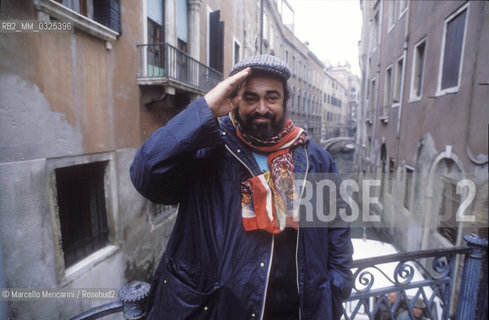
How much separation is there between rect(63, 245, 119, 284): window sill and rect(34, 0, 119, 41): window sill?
9.45ft

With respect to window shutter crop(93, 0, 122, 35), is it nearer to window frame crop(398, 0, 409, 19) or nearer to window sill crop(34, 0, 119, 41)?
window sill crop(34, 0, 119, 41)

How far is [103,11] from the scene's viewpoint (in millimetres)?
3410

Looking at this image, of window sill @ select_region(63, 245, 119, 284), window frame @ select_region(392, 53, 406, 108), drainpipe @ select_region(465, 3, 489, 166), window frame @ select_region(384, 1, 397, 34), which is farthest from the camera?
window frame @ select_region(384, 1, 397, 34)

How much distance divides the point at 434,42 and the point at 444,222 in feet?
11.8

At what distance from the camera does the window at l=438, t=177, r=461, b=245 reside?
4.43 meters

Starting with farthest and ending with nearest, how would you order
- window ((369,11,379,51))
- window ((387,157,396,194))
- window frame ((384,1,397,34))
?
window ((369,11,379,51)) → window frame ((384,1,397,34)) → window ((387,157,396,194))

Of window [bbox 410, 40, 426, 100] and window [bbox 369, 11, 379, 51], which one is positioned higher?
window [bbox 369, 11, 379, 51]

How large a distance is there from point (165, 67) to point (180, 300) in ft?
12.5

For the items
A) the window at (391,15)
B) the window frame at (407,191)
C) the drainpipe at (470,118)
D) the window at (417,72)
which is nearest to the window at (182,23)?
Result: the drainpipe at (470,118)

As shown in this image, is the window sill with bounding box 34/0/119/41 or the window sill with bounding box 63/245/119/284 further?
the window sill with bounding box 63/245/119/284

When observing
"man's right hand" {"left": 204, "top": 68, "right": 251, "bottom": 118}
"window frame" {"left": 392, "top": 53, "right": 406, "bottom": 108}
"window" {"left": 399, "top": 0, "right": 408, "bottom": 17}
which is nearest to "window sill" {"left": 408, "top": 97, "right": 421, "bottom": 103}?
"window frame" {"left": 392, "top": 53, "right": 406, "bottom": 108}

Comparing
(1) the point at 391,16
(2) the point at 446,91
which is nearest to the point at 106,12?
(2) the point at 446,91

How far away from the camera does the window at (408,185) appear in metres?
6.53

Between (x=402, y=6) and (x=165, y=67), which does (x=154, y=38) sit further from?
(x=402, y=6)
